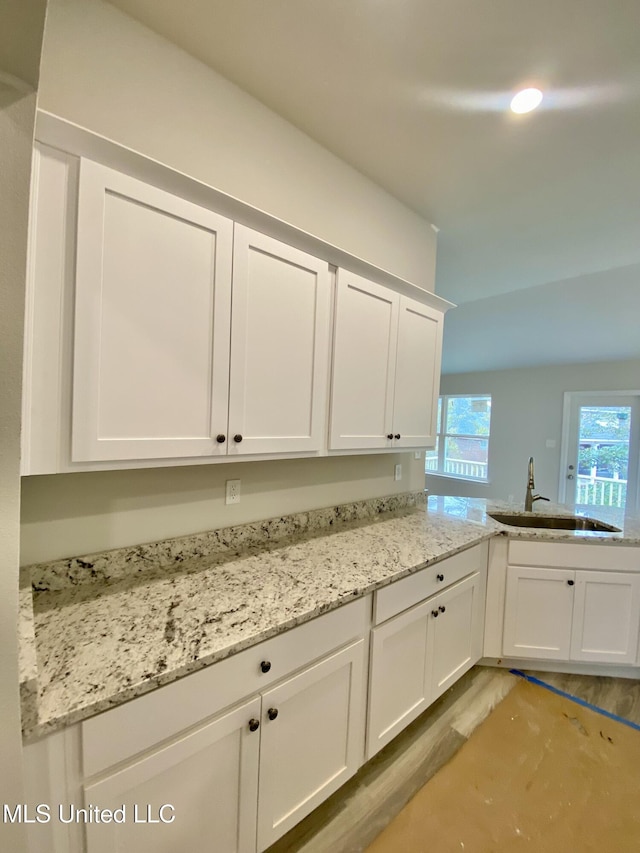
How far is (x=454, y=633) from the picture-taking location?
1867mm

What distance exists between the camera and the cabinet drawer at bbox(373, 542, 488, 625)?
141cm

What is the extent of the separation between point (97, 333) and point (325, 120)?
4.74 feet

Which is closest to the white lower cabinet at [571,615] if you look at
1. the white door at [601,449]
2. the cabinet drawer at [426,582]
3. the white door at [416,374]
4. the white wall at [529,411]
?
the cabinet drawer at [426,582]

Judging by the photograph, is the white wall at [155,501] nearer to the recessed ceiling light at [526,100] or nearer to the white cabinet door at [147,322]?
the white cabinet door at [147,322]

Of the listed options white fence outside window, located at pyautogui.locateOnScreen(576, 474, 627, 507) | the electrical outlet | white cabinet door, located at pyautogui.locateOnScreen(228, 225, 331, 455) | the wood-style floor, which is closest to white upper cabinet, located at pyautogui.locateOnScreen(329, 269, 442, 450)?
white cabinet door, located at pyautogui.locateOnScreen(228, 225, 331, 455)

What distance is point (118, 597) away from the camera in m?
1.13

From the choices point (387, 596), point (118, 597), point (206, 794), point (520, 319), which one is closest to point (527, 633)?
point (387, 596)

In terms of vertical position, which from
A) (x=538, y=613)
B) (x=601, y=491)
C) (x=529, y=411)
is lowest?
(x=538, y=613)

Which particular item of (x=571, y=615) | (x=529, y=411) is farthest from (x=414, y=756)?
(x=529, y=411)

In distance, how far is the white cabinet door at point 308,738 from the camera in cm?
110

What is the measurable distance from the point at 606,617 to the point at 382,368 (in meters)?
1.98

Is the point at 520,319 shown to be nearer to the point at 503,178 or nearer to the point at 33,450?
the point at 503,178

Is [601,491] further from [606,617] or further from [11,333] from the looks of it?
[11,333]

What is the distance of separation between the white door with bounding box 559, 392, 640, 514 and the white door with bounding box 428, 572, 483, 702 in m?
3.29
